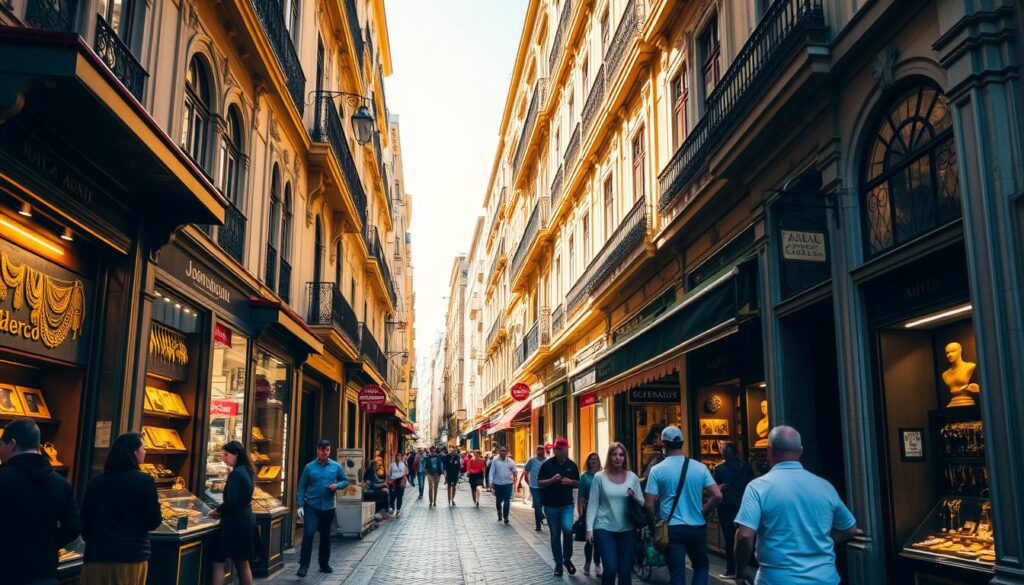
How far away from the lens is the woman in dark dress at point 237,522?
8648 millimetres

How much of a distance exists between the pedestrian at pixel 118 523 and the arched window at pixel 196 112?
5.60m

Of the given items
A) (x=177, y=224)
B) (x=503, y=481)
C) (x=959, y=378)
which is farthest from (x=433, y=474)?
(x=959, y=378)

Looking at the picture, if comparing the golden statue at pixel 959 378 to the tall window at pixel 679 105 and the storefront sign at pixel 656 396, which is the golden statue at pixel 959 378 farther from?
the storefront sign at pixel 656 396

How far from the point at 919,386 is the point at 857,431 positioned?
2.44ft

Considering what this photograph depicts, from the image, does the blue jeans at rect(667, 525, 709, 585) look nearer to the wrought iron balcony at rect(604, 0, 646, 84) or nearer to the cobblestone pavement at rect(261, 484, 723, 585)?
the cobblestone pavement at rect(261, 484, 723, 585)

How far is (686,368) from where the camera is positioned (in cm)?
1501

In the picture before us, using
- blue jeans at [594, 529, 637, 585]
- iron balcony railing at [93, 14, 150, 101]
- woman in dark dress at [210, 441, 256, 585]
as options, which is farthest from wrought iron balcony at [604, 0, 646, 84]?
woman in dark dress at [210, 441, 256, 585]

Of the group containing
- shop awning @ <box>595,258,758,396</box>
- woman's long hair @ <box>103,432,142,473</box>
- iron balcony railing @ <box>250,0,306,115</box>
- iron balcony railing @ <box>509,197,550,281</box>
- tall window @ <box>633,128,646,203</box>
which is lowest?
woman's long hair @ <box>103,432,142,473</box>

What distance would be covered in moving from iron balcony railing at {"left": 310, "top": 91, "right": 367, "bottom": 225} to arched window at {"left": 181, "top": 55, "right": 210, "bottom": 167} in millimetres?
6578

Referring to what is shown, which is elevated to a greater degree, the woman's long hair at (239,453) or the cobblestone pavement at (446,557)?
the woman's long hair at (239,453)

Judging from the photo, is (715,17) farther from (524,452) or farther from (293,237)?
(524,452)

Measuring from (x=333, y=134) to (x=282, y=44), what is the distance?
15.2ft

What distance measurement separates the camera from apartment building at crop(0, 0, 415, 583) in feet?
21.9

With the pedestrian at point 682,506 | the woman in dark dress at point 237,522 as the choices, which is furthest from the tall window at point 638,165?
the woman in dark dress at point 237,522
